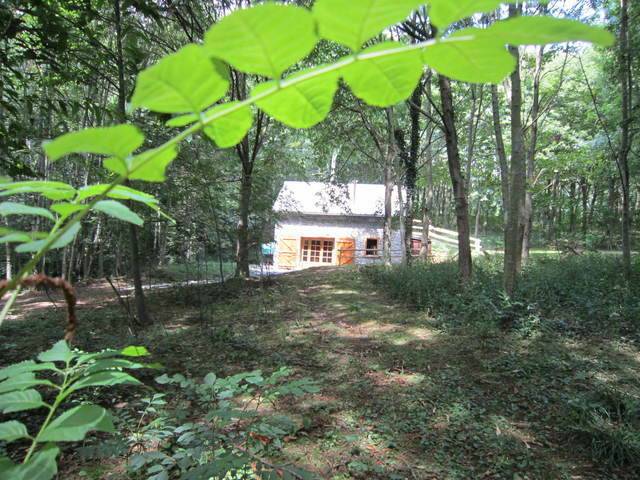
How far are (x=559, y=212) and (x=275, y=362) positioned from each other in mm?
32908

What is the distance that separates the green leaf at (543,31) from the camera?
35cm

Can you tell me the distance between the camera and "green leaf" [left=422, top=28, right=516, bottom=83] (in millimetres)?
382

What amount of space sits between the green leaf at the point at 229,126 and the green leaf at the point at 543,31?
0.90 ft

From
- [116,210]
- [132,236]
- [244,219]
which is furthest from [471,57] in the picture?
[244,219]

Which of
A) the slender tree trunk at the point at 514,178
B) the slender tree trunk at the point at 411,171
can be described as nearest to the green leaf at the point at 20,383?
the slender tree trunk at the point at 514,178

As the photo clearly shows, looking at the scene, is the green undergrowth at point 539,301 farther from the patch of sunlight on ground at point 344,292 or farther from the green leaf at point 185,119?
the green leaf at point 185,119

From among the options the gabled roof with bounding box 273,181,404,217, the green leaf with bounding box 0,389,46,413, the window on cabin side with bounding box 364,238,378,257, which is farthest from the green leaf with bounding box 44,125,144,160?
the window on cabin side with bounding box 364,238,378,257

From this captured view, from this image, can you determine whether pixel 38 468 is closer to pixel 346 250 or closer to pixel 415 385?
pixel 415 385

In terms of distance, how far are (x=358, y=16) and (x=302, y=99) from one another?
10cm

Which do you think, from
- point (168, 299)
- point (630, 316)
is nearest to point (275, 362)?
point (168, 299)

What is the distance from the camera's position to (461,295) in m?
6.42

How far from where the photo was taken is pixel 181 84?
37cm

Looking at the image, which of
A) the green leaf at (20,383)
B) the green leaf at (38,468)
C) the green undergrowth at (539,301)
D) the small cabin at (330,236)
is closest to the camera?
the green leaf at (38,468)

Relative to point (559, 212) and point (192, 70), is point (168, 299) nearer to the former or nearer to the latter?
point (192, 70)
